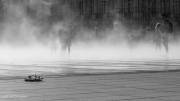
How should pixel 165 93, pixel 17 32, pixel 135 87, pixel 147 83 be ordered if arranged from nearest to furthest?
pixel 165 93 → pixel 135 87 → pixel 147 83 → pixel 17 32

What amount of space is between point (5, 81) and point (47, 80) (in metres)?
0.90

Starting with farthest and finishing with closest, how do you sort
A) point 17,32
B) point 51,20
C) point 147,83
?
point 17,32 → point 51,20 → point 147,83

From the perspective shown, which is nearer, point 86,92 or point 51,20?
point 86,92

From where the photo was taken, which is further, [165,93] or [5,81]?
[5,81]

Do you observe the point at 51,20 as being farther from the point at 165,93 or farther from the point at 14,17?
the point at 165,93

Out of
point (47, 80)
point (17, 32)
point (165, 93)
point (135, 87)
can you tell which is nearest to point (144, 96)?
point (165, 93)

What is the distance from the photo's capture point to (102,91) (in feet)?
30.2

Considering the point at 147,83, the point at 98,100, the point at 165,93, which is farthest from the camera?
the point at 147,83

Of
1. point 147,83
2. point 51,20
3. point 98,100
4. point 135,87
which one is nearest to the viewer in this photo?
point 98,100

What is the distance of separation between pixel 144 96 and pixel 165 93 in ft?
1.80

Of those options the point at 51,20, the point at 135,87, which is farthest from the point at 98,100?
Answer: the point at 51,20

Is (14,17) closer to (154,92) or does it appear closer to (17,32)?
(17,32)

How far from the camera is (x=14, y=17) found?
84.4 metres

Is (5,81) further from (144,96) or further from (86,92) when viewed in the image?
(144,96)
